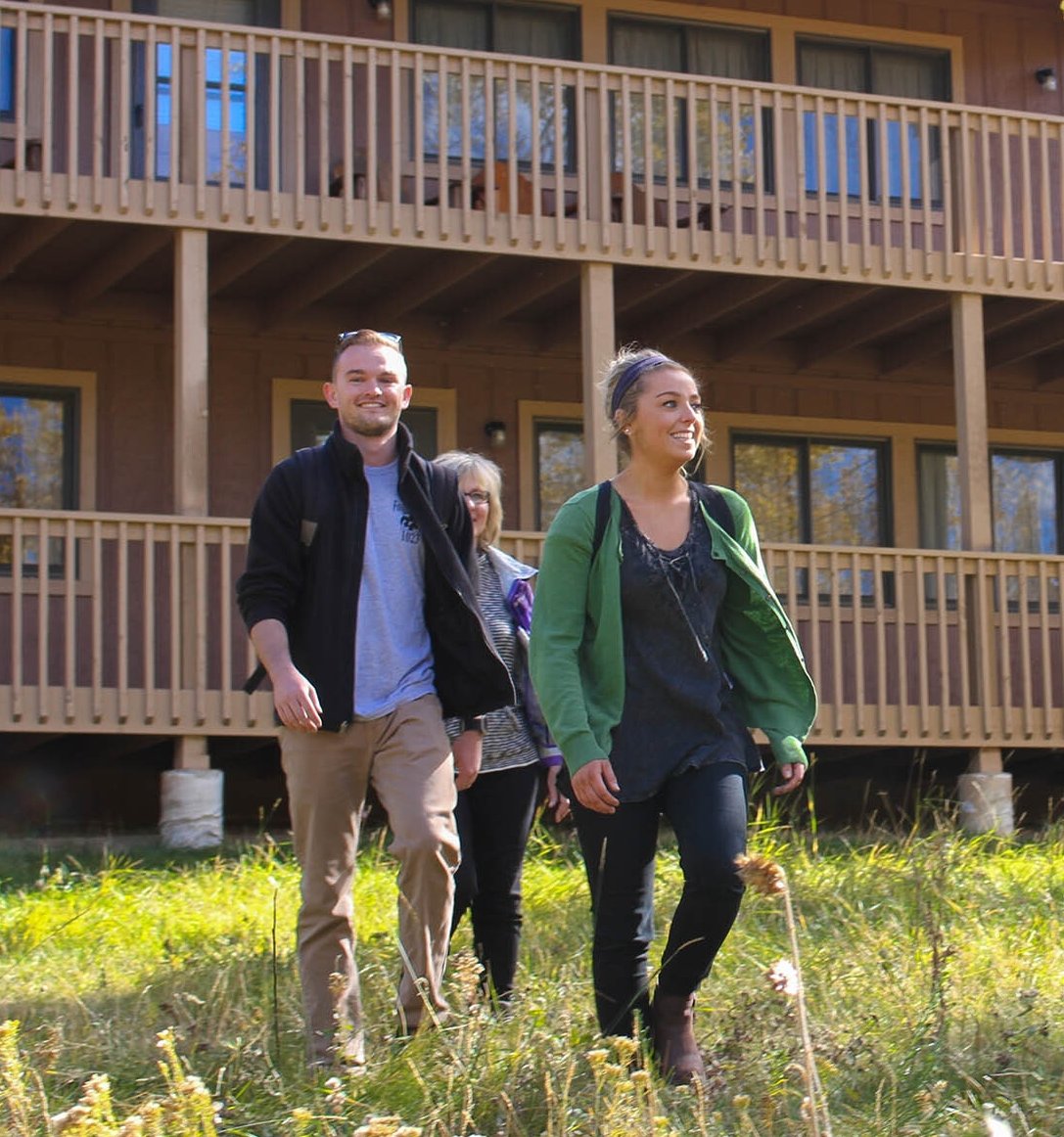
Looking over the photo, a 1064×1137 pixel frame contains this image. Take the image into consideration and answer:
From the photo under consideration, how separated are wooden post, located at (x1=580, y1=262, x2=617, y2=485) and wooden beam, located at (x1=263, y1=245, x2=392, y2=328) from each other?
1.27m

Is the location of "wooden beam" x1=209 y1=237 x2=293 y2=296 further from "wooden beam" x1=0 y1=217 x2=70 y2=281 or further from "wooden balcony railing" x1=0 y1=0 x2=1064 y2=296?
"wooden beam" x1=0 y1=217 x2=70 y2=281

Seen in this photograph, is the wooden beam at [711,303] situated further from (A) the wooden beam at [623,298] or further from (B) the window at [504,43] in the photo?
(B) the window at [504,43]

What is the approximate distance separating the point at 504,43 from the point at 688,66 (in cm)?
142

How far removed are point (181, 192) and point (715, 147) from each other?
342 centimetres

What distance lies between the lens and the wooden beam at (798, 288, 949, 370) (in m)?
14.1

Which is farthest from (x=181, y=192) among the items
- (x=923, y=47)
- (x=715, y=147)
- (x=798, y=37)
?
(x=923, y=47)

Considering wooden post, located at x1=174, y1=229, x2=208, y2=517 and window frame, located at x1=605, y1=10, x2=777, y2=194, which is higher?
window frame, located at x1=605, y1=10, x2=777, y2=194

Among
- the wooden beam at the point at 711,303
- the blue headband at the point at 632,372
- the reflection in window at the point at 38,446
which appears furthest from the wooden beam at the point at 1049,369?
the blue headband at the point at 632,372

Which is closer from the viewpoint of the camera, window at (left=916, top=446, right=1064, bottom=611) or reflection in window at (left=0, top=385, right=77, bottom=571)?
reflection in window at (left=0, top=385, right=77, bottom=571)

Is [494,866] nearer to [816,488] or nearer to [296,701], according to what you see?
[296,701]

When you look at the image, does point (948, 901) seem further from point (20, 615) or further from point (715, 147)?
point (715, 147)

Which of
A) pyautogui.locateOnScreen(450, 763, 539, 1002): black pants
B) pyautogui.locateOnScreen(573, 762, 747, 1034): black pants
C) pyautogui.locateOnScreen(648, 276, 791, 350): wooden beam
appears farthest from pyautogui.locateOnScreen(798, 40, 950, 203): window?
pyautogui.locateOnScreen(573, 762, 747, 1034): black pants

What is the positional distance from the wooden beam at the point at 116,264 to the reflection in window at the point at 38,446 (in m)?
0.66

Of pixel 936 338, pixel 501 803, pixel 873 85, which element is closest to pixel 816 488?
pixel 936 338
